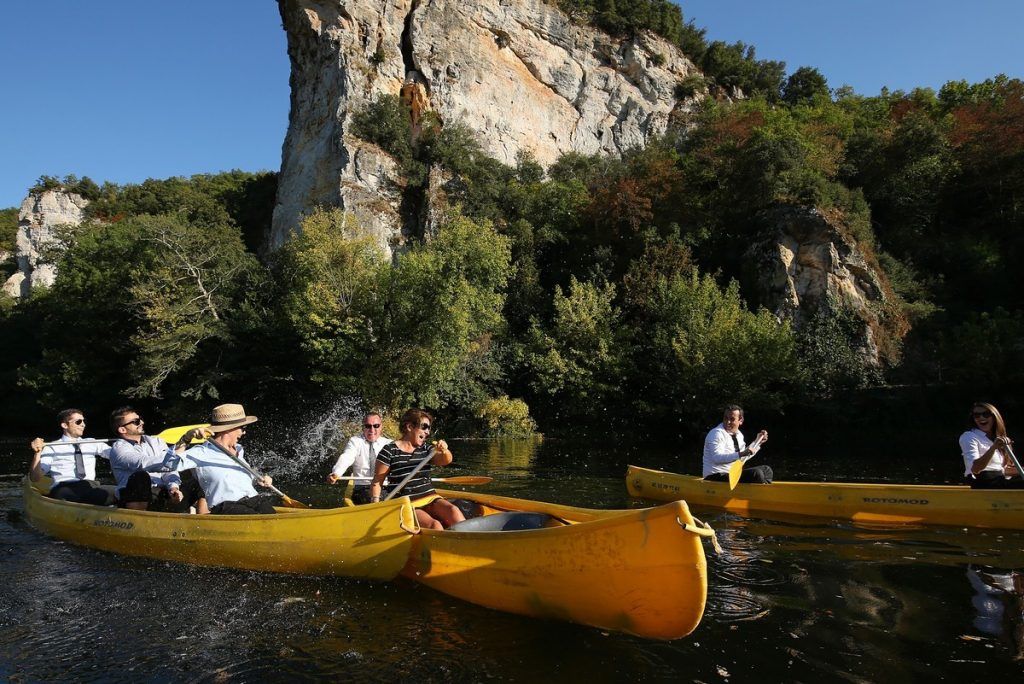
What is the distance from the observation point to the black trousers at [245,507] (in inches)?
248

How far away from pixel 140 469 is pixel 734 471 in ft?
24.3

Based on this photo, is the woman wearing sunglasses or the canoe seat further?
the woman wearing sunglasses

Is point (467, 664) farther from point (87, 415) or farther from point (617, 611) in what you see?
point (87, 415)

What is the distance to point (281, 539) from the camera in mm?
5887

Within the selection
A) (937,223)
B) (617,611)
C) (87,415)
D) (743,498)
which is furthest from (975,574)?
(87,415)

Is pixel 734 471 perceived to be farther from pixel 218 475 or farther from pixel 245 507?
pixel 218 475

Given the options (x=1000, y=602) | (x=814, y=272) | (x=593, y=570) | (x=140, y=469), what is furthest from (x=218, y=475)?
(x=814, y=272)

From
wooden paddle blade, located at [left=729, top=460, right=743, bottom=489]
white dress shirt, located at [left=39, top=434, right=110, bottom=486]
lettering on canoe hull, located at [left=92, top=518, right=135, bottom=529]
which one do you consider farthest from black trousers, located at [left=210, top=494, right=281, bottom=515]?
wooden paddle blade, located at [left=729, top=460, right=743, bottom=489]

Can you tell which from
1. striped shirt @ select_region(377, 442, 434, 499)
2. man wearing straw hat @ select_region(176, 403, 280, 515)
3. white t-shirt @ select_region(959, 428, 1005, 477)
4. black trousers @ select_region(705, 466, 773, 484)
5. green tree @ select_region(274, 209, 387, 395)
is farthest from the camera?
green tree @ select_region(274, 209, 387, 395)

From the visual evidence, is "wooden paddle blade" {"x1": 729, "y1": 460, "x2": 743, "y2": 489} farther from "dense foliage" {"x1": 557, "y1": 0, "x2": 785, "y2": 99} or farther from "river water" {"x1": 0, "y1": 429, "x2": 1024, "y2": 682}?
"dense foliage" {"x1": 557, "y1": 0, "x2": 785, "y2": 99}

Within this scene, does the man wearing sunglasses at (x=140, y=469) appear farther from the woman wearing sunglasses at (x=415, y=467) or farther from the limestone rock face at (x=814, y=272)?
the limestone rock face at (x=814, y=272)

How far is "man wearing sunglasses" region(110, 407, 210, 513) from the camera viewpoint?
7.36m

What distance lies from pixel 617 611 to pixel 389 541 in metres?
2.16

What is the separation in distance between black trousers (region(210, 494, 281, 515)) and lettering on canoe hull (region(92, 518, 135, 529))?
121cm
